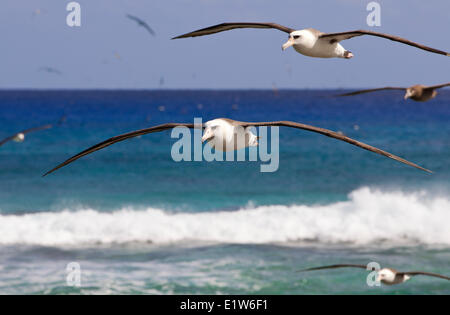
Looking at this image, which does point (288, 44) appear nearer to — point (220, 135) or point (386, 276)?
point (220, 135)

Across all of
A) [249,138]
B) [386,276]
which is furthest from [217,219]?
[249,138]

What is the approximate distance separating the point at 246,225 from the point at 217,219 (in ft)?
6.07

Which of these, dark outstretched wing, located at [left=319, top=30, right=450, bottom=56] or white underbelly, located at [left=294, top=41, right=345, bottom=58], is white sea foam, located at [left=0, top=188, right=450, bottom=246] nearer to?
white underbelly, located at [left=294, top=41, right=345, bottom=58]

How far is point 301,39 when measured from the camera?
23.1ft

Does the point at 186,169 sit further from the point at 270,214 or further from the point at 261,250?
the point at 261,250

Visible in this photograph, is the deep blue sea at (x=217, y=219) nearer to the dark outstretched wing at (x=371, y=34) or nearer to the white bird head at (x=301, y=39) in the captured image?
the dark outstretched wing at (x=371, y=34)

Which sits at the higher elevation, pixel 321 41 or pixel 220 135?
pixel 321 41

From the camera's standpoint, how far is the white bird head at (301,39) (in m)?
6.98

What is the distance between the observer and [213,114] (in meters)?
102

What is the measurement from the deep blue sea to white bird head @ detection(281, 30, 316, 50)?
2.00 meters

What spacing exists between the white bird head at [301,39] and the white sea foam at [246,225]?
1638cm

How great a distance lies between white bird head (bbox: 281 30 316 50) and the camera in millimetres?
6980

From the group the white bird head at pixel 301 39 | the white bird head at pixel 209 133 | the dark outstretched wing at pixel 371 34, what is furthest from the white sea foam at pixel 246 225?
the white bird head at pixel 209 133
